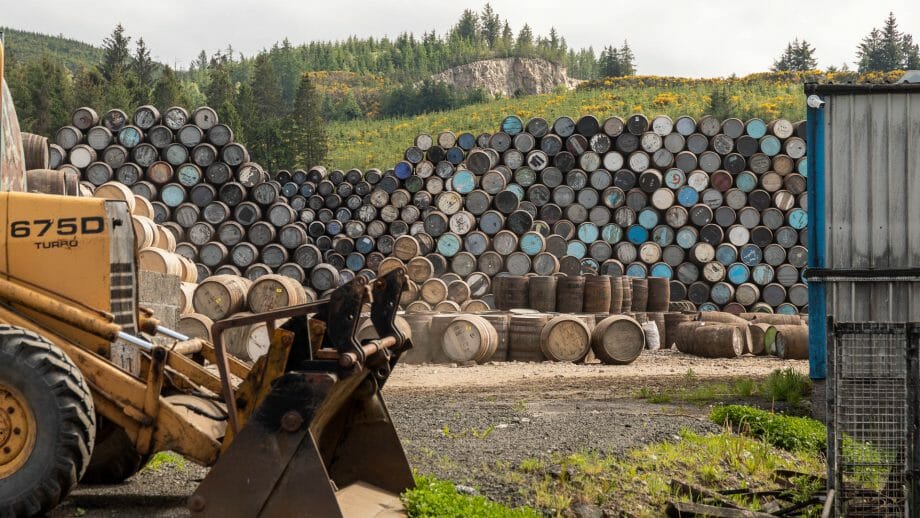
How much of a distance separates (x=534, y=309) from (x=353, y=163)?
35.2 metres

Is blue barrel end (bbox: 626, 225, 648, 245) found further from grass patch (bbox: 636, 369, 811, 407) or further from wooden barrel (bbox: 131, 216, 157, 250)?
grass patch (bbox: 636, 369, 811, 407)

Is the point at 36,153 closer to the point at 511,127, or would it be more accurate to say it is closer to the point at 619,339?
the point at 619,339

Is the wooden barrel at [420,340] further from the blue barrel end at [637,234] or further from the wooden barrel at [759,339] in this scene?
the blue barrel end at [637,234]

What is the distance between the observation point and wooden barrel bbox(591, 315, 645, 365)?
15.1m

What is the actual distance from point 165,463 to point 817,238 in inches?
234

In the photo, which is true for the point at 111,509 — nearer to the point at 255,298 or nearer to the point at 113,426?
the point at 113,426

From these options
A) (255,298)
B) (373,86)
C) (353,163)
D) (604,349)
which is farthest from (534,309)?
(373,86)

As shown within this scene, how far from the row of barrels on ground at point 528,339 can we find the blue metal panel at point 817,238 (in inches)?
234

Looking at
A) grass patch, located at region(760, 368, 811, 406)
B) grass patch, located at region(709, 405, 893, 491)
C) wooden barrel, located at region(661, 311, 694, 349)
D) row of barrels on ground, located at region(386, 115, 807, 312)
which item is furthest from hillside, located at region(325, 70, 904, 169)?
grass patch, located at region(709, 405, 893, 491)

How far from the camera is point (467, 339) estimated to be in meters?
14.9

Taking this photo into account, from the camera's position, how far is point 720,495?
639 centimetres

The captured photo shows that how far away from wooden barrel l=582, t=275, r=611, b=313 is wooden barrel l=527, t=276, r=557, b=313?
1.93 feet

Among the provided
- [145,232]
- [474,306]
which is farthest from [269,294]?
[474,306]

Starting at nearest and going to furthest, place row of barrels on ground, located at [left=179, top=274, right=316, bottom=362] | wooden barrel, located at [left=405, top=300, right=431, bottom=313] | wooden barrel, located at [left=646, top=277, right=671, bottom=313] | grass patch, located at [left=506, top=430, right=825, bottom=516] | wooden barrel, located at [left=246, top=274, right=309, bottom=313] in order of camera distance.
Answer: grass patch, located at [left=506, top=430, right=825, bottom=516] → row of barrels on ground, located at [left=179, top=274, right=316, bottom=362] → wooden barrel, located at [left=246, top=274, right=309, bottom=313] → wooden barrel, located at [left=405, top=300, right=431, bottom=313] → wooden barrel, located at [left=646, top=277, right=671, bottom=313]
